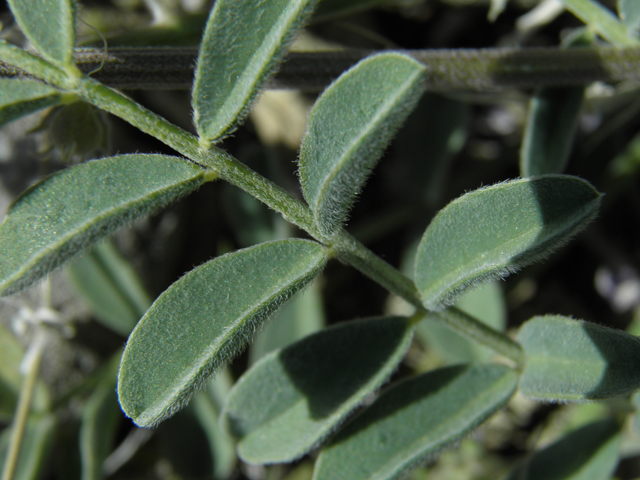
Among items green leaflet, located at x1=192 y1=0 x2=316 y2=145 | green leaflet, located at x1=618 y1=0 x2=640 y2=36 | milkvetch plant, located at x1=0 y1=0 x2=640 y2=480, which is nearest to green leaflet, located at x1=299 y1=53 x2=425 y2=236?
milkvetch plant, located at x1=0 y1=0 x2=640 y2=480

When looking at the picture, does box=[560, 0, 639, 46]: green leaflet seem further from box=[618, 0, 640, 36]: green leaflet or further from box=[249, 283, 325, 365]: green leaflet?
box=[249, 283, 325, 365]: green leaflet

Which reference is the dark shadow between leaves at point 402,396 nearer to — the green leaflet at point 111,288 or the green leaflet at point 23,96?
the green leaflet at point 23,96

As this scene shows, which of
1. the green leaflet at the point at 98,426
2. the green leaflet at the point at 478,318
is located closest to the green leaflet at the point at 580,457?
the green leaflet at the point at 478,318

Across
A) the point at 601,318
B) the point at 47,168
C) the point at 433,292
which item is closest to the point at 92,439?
the point at 47,168

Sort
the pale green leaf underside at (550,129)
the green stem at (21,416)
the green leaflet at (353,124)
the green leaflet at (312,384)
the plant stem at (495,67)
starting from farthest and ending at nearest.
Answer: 1. the green stem at (21,416)
2. the pale green leaf underside at (550,129)
3. the plant stem at (495,67)
4. the green leaflet at (312,384)
5. the green leaflet at (353,124)

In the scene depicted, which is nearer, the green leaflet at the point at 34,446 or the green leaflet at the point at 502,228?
the green leaflet at the point at 502,228

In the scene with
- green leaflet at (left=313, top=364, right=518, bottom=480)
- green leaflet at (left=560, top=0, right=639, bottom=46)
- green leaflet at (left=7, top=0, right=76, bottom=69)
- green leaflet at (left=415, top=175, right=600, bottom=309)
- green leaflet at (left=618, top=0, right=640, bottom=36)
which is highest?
green leaflet at (left=7, top=0, right=76, bottom=69)

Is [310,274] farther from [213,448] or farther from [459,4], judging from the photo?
[459,4]
